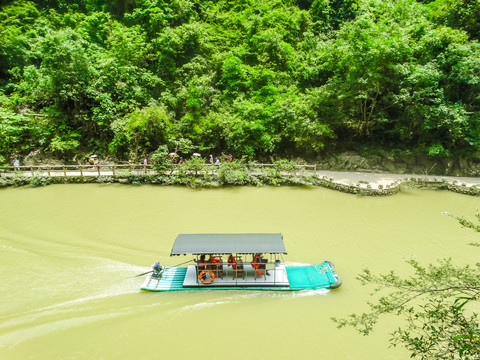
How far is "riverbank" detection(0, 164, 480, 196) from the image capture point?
1650 centimetres

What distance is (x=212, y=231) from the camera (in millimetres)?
11539

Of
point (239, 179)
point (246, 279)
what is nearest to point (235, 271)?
point (246, 279)

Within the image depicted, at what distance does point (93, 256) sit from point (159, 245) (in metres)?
2.18

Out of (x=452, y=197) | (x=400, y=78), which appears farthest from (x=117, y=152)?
(x=452, y=197)

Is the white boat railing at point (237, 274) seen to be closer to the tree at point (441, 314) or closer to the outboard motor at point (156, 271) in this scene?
the outboard motor at point (156, 271)

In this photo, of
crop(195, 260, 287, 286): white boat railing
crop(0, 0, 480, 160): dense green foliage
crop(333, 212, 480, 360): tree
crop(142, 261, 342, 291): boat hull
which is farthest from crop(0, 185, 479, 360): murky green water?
crop(0, 0, 480, 160): dense green foliage

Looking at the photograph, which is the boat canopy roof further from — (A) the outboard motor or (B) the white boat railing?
(A) the outboard motor

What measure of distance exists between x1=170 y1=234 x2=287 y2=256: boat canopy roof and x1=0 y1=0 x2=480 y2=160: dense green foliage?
423 inches

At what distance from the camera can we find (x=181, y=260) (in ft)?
32.9

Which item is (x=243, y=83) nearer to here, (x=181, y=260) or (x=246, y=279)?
(x=181, y=260)

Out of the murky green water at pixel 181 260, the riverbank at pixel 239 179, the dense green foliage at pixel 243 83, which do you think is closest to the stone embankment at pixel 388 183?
the riverbank at pixel 239 179

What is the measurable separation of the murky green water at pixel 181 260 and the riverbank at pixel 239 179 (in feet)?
2.42

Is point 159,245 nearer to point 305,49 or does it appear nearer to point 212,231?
point 212,231

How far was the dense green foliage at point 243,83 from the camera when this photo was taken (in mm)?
17078
